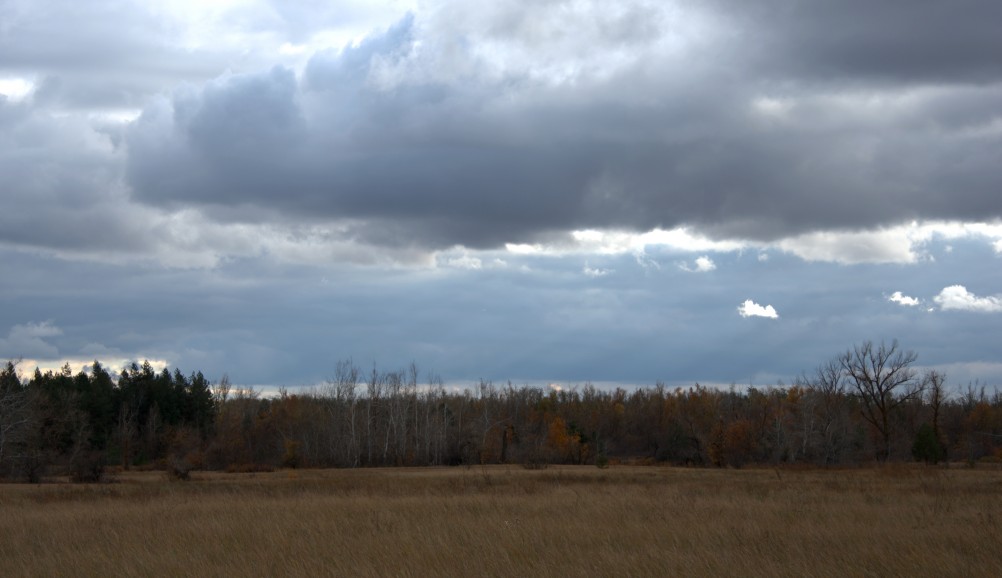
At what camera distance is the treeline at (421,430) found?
72938mm

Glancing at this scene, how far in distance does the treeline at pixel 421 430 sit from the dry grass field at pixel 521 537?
3929 centimetres

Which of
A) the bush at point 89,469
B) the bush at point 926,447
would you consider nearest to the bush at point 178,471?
the bush at point 89,469

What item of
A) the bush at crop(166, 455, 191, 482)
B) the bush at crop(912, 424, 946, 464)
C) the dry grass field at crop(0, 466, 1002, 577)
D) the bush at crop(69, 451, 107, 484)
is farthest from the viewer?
the bush at crop(912, 424, 946, 464)

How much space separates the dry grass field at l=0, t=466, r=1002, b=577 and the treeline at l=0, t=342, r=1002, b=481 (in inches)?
1547

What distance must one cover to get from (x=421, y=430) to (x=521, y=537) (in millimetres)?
83651

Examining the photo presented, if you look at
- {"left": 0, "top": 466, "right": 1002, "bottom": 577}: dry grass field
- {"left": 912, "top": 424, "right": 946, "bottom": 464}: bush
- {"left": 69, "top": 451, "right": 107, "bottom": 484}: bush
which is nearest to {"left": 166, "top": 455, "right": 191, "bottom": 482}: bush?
{"left": 69, "top": 451, "right": 107, "bottom": 484}: bush

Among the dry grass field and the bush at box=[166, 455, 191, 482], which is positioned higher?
the dry grass field

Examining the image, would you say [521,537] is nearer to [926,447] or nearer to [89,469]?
[89,469]

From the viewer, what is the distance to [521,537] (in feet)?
52.2

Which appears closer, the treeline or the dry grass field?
the dry grass field

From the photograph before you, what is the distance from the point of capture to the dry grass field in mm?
12906

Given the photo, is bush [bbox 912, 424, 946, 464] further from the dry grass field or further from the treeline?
the dry grass field

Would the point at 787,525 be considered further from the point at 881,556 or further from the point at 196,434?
the point at 196,434

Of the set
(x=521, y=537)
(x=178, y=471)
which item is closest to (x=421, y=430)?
(x=178, y=471)
